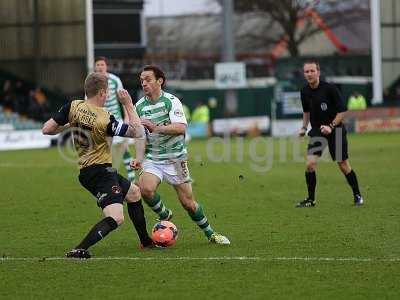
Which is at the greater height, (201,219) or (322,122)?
(322,122)

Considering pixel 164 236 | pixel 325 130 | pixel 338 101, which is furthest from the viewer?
pixel 338 101

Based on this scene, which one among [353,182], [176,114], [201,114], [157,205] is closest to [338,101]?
[353,182]

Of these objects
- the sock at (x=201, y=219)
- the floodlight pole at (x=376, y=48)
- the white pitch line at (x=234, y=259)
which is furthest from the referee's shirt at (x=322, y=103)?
the floodlight pole at (x=376, y=48)

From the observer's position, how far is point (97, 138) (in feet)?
33.1

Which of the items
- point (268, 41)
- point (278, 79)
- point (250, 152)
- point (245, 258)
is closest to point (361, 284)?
point (245, 258)

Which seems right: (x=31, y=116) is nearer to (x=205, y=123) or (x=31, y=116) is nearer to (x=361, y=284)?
(x=205, y=123)

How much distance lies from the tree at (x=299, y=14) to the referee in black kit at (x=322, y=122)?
4943cm

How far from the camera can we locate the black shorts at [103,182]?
1018 centimetres

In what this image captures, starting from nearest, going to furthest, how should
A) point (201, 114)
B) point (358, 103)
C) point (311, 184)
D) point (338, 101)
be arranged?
1. point (338, 101)
2. point (311, 184)
3. point (201, 114)
4. point (358, 103)

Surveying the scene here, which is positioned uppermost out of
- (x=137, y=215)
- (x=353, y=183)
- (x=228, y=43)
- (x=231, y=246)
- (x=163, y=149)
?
(x=228, y=43)

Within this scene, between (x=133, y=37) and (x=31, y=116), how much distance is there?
13.0 metres

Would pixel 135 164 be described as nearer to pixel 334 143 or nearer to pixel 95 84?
pixel 95 84

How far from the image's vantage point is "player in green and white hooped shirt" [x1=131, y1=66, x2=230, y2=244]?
35.8 feet

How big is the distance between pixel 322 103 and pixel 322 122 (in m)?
0.32
